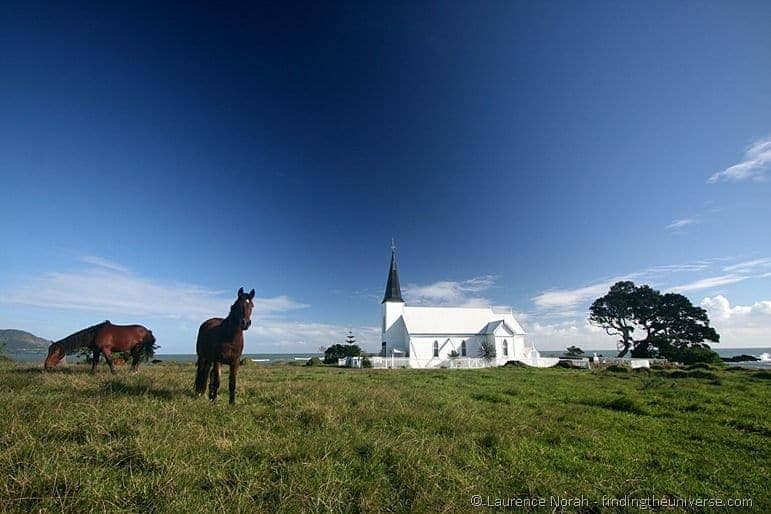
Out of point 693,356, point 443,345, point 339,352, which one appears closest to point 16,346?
point 339,352

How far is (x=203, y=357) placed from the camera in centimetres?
786

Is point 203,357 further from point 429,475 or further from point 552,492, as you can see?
point 552,492

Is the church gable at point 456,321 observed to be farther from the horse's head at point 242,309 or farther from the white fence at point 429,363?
the horse's head at point 242,309

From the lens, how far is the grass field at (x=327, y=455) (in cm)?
341

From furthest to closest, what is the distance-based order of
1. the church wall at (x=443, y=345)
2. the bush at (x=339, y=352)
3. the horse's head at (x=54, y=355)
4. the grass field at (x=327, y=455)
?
the church wall at (x=443, y=345) → the bush at (x=339, y=352) → the horse's head at (x=54, y=355) → the grass field at (x=327, y=455)

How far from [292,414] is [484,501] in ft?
12.7

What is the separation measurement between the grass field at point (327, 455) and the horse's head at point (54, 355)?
12.9 ft

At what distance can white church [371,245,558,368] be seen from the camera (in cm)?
4706

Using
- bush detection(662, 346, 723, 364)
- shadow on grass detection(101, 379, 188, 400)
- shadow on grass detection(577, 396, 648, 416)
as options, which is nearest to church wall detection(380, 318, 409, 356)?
bush detection(662, 346, 723, 364)

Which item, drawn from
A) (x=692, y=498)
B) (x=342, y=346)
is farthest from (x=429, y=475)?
(x=342, y=346)

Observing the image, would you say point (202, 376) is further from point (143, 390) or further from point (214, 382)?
point (143, 390)

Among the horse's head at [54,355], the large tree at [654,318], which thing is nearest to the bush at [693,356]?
the large tree at [654,318]

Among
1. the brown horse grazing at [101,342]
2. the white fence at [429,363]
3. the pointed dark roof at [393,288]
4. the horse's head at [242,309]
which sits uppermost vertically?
the pointed dark roof at [393,288]

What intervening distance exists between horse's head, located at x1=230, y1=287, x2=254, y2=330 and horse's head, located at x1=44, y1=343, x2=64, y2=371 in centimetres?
828
